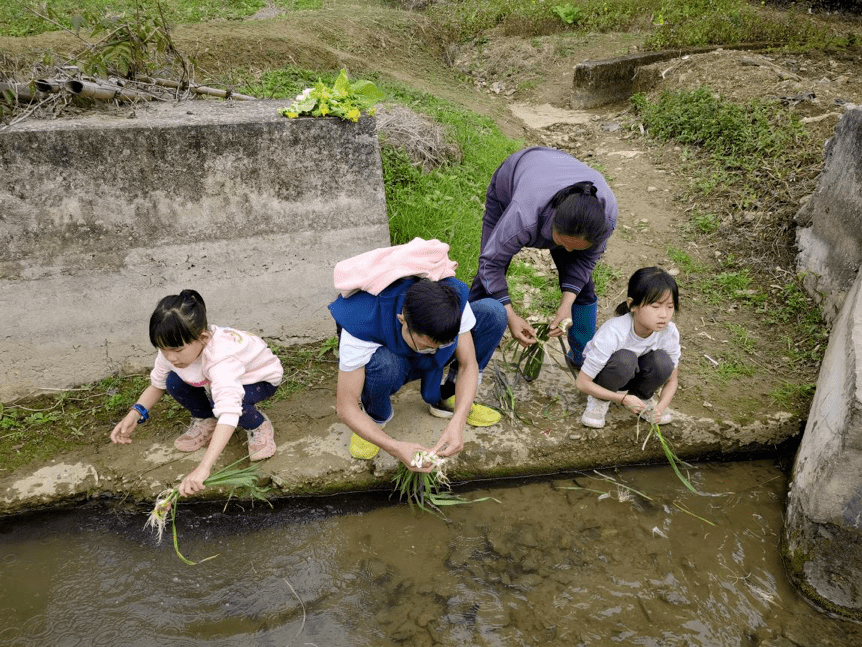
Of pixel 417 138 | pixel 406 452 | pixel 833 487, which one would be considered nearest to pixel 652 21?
pixel 417 138

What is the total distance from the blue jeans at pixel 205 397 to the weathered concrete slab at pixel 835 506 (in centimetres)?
245

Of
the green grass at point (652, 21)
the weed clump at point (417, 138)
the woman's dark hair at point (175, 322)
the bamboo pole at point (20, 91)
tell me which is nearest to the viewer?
the woman's dark hair at point (175, 322)

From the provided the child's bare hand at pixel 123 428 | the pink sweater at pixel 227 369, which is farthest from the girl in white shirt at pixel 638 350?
the child's bare hand at pixel 123 428

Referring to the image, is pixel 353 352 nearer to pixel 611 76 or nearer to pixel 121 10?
pixel 611 76

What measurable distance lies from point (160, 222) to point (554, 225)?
1.97 m

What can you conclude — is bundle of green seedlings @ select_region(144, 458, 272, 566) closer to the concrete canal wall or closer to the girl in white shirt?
the girl in white shirt

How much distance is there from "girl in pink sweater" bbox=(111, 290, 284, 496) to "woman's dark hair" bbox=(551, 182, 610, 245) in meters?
1.46

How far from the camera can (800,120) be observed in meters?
5.48

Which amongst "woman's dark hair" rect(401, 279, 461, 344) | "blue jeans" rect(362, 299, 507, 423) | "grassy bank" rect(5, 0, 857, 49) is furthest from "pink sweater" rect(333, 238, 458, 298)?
"grassy bank" rect(5, 0, 857, 49)

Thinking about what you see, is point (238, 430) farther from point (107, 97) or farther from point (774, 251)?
point (774, 251)

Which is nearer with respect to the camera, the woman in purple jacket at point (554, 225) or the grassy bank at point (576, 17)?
the woman in purple jacket at point (554, 225)

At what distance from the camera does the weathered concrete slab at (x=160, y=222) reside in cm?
288

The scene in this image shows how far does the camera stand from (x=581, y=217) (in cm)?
253

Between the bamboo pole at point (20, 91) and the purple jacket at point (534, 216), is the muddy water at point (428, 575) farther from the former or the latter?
the bamboo pole at point (20, 91)
